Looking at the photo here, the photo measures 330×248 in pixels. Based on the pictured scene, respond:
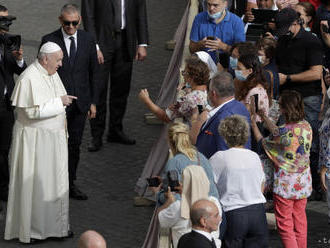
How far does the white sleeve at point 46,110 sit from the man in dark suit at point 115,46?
2.36 m

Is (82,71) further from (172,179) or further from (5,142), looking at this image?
(172,179)

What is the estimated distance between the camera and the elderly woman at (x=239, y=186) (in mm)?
8602

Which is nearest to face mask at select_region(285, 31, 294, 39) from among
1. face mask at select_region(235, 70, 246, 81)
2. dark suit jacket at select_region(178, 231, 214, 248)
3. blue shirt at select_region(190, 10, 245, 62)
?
blue shirt at select_region(190, 10, 245, 62)

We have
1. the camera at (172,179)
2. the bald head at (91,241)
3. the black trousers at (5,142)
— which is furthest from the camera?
the black trousers at (5,142)

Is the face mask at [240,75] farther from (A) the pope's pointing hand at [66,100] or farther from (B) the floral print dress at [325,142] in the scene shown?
(A) the pope's pointing hand at [66,100]

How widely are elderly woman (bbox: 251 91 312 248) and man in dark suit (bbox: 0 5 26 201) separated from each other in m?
3.50

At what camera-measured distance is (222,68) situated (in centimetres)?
1134

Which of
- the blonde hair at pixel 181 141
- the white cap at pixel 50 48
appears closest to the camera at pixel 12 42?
the white cap at pixel 50 48

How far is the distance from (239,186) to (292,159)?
121 cm

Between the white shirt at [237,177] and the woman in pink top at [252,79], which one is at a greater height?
the woman in pink top at [252,79]

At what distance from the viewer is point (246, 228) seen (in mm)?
8680

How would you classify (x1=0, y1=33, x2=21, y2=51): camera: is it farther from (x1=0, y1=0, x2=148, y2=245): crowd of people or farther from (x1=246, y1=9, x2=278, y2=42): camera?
(x1=246, y1=9, x2=278, y2=42): camera

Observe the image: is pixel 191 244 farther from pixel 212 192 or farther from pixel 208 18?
pixel 208 18

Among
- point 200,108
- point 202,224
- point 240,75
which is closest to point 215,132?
point 200,108
